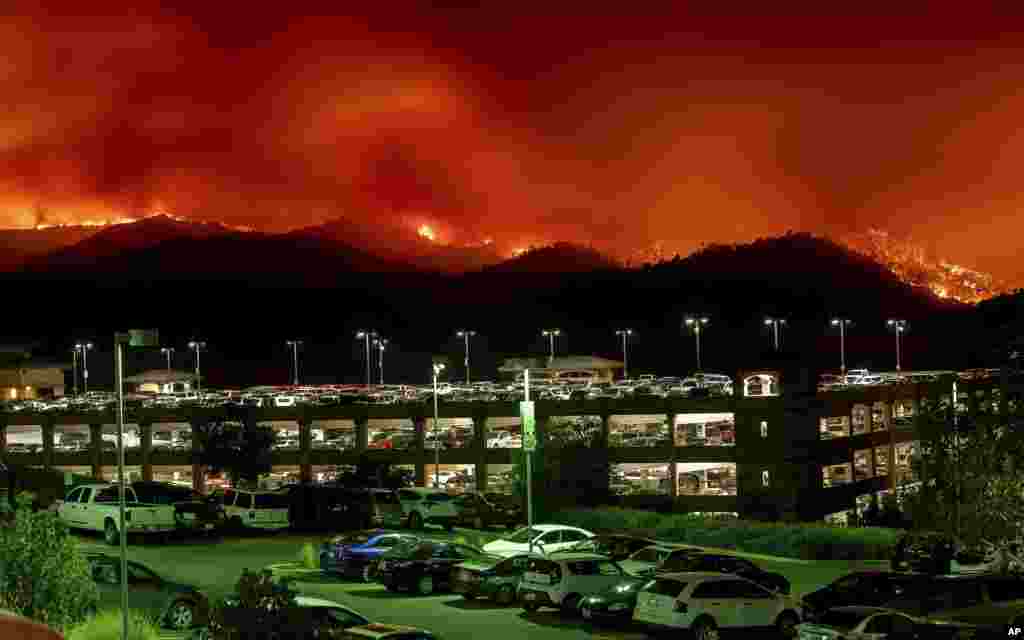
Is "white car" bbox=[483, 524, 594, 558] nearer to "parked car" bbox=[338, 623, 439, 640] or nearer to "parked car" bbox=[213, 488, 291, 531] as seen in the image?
"parked car" bbox=[213, 488, 291, 531]

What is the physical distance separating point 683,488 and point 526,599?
123ft

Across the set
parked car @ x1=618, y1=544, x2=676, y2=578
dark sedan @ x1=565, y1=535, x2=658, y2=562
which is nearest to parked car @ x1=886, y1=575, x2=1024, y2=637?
parked car @ x1=618, y1=544, x2=676, y2=578

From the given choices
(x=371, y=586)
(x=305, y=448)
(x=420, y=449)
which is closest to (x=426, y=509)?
(x=371, y=586)

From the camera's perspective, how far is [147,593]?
1297 inches

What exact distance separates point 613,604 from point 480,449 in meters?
42.7

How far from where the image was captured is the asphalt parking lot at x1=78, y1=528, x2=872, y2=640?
1190 inches

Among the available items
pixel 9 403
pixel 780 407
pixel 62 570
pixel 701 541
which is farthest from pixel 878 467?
pixel 62 570

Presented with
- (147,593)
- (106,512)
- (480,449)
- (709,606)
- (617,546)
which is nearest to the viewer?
(709,606)

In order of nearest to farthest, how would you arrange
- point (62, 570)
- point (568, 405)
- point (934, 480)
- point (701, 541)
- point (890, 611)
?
point (62, 570), point (890, 611), point (934, 480), point (701, 541), point (568, 405)

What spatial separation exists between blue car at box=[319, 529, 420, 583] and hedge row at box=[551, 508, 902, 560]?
14.7 m

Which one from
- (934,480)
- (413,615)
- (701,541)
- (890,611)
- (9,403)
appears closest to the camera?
(890,611)

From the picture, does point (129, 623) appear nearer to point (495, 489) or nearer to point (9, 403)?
Answer: point (495, 489)

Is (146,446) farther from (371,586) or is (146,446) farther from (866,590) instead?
(866,590)

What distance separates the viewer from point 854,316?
185500mm
